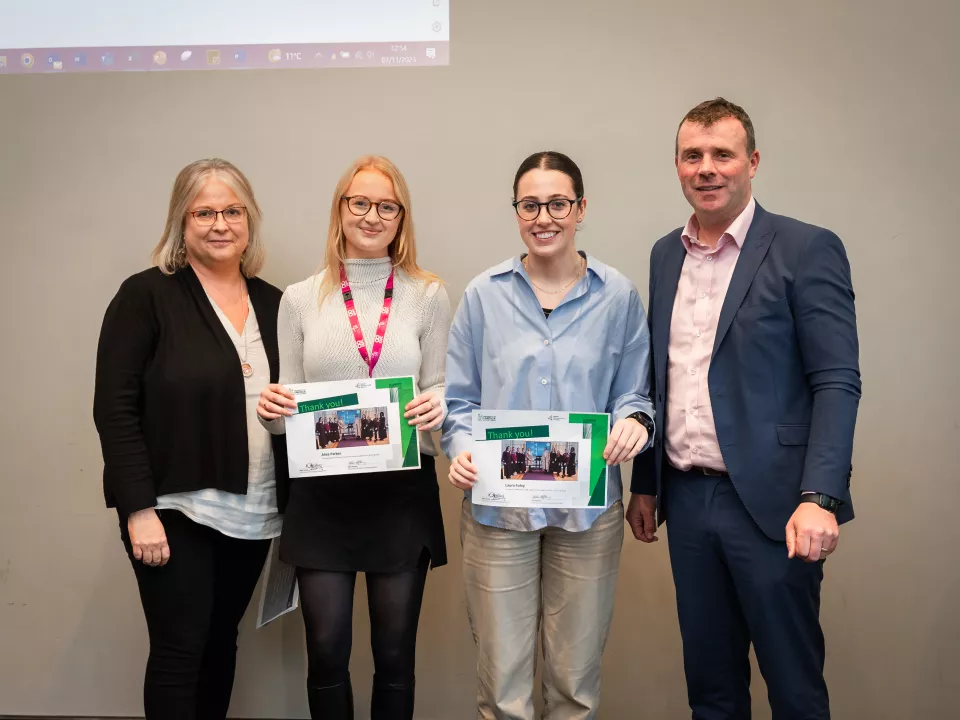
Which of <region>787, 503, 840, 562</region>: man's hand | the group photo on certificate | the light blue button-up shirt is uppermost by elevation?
the light blue button-up shirt

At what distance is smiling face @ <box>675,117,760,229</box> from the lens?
74.0 inches

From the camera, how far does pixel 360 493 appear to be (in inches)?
83.1

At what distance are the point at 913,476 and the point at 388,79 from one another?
234 centimetres

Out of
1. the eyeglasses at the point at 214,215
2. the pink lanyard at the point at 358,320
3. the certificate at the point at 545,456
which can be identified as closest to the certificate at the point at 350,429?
the pink lanyard at the point at 358,320

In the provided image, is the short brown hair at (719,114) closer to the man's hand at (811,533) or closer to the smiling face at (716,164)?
the smiling face at (716,164)

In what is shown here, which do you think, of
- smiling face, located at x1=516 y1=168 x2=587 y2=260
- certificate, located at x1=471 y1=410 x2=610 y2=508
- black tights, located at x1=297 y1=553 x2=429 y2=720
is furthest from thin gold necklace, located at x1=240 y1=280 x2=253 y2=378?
smiling face, located at x1=516 y1=168 x2=587 y2=260

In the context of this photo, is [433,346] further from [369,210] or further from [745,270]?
[745,270]

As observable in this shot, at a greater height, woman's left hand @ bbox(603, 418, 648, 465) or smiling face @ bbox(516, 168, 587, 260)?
smiling face @ bbox(516, 168, 587, 260)

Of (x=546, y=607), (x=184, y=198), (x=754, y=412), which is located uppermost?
(x=184, y=198)

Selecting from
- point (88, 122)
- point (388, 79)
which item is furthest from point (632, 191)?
point (88, 122)

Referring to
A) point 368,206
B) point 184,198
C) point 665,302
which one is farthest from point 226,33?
point 665,302

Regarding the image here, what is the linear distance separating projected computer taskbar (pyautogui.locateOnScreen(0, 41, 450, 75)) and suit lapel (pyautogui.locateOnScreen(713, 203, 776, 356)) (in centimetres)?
139

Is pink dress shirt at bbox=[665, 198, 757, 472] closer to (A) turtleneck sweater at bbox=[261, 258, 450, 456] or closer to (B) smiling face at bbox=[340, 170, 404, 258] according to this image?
(A) turtleneck sweater at bbox=[261, 258, 450, 456]

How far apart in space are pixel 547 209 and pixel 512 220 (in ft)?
3.04
